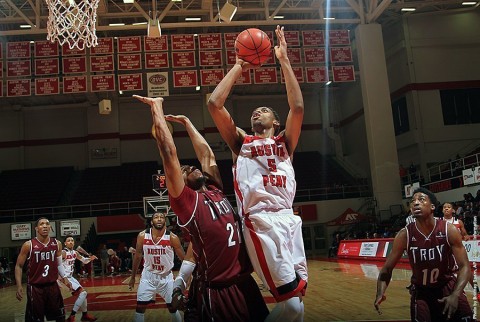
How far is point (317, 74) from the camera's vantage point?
18828mm

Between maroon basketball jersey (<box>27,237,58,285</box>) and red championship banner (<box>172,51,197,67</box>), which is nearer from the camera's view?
maroon basketball jersey (<box>27,237,58,285</box>)

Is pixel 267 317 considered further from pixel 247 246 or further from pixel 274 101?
pixel 274 101

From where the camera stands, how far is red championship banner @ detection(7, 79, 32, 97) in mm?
18484

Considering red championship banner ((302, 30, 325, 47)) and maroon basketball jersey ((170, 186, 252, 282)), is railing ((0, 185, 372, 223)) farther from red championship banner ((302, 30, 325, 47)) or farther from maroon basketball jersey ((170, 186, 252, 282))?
maroon basketball jersey ((170, 186, 252, 282))

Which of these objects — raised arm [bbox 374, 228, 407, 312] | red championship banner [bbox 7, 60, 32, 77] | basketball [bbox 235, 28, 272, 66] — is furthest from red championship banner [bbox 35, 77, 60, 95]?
raised arm [bbox 374, 228, 407, 312]

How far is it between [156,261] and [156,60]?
12.3m

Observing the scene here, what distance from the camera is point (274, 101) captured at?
3011 cm

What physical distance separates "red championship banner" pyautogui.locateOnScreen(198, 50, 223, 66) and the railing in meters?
7.64

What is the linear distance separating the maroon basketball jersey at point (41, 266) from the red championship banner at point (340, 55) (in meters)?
14.3

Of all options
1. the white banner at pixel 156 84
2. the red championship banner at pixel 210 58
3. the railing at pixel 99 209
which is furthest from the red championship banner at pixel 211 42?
the railing at pixel 99 209

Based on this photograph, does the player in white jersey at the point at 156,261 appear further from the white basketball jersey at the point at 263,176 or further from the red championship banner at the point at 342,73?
the red championship banner at the point at 342,73

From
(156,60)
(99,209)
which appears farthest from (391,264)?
(99,209)

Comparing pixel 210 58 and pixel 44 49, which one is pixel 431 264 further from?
pixel 44 49

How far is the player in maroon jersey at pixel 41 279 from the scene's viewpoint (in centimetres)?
672
